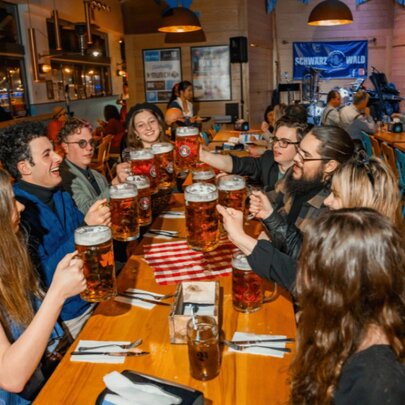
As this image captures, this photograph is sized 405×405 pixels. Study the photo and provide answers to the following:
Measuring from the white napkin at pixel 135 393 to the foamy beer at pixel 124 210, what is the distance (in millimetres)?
738

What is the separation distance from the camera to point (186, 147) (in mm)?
2125

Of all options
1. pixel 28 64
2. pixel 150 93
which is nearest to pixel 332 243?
pixel 28 64

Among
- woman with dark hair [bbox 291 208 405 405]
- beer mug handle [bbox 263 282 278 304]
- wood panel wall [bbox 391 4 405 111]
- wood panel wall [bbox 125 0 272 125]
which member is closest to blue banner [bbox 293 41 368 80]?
wood panel wall [bbox 391 4 405 111]

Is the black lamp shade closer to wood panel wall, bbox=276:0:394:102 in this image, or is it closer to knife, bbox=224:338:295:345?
knife, bbox=224:338:295:345

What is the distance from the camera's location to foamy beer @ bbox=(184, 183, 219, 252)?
63.7 inches

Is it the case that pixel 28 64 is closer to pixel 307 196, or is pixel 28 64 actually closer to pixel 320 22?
pixel 320 22

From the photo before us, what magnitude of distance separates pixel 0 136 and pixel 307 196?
161cm

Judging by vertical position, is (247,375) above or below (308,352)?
below

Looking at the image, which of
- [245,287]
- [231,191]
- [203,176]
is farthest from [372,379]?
[203,176]

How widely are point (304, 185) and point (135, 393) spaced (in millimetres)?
1636

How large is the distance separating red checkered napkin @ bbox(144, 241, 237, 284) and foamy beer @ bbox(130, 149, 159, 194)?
35 centimetres

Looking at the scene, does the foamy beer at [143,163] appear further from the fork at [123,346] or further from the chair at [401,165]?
the chair at [401,165]

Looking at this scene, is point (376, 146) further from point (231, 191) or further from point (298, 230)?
point (231, 191)

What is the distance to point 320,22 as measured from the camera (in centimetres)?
745
